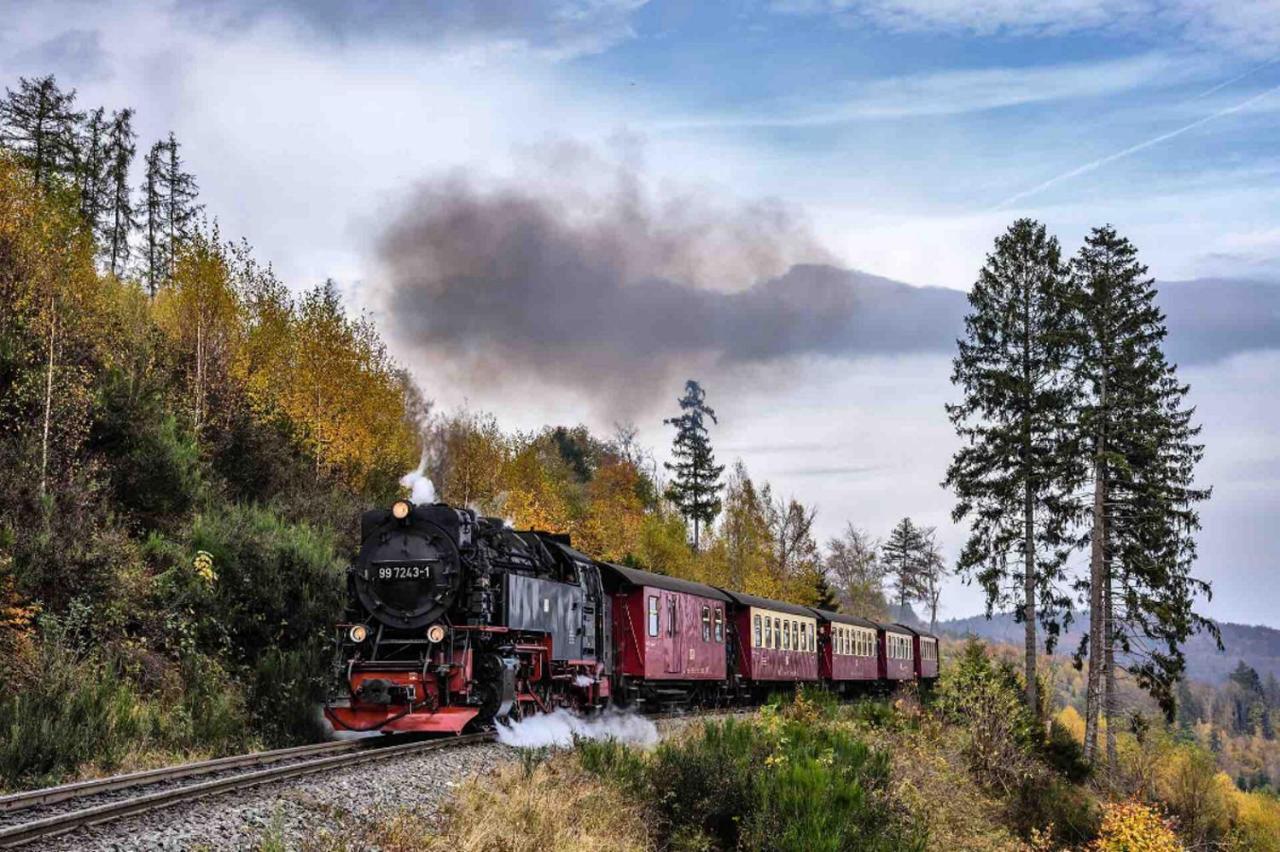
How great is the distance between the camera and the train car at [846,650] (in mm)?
36000

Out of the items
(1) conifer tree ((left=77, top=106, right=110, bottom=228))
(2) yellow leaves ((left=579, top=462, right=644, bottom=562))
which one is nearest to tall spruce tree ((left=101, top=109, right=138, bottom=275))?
(1) conifer tree ((left=77, top=106, right=110, bottom=228))

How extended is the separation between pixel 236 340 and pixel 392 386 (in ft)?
22.7

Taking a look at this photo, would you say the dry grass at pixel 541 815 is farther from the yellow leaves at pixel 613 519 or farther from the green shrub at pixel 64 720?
the yellow leaves at pixel 613 519

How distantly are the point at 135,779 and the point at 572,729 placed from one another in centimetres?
848

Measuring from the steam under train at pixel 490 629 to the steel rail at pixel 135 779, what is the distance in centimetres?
149

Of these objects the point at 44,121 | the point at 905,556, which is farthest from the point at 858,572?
the point at 44,121

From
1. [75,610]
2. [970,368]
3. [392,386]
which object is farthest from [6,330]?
[970,368]

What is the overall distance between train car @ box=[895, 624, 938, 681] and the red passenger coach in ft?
43.4

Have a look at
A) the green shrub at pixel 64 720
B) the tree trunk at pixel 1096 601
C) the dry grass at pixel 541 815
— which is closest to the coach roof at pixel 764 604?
the tree trunk at pixel 1096 601

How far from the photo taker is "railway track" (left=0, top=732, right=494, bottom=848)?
8188 millimetres

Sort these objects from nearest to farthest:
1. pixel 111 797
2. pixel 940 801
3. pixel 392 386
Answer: pixel 111 797 < pixel 940 801 < pixel 392 386

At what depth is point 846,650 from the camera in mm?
37625

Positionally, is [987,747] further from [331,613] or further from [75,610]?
[75,610]

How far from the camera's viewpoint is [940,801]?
1950 cm
